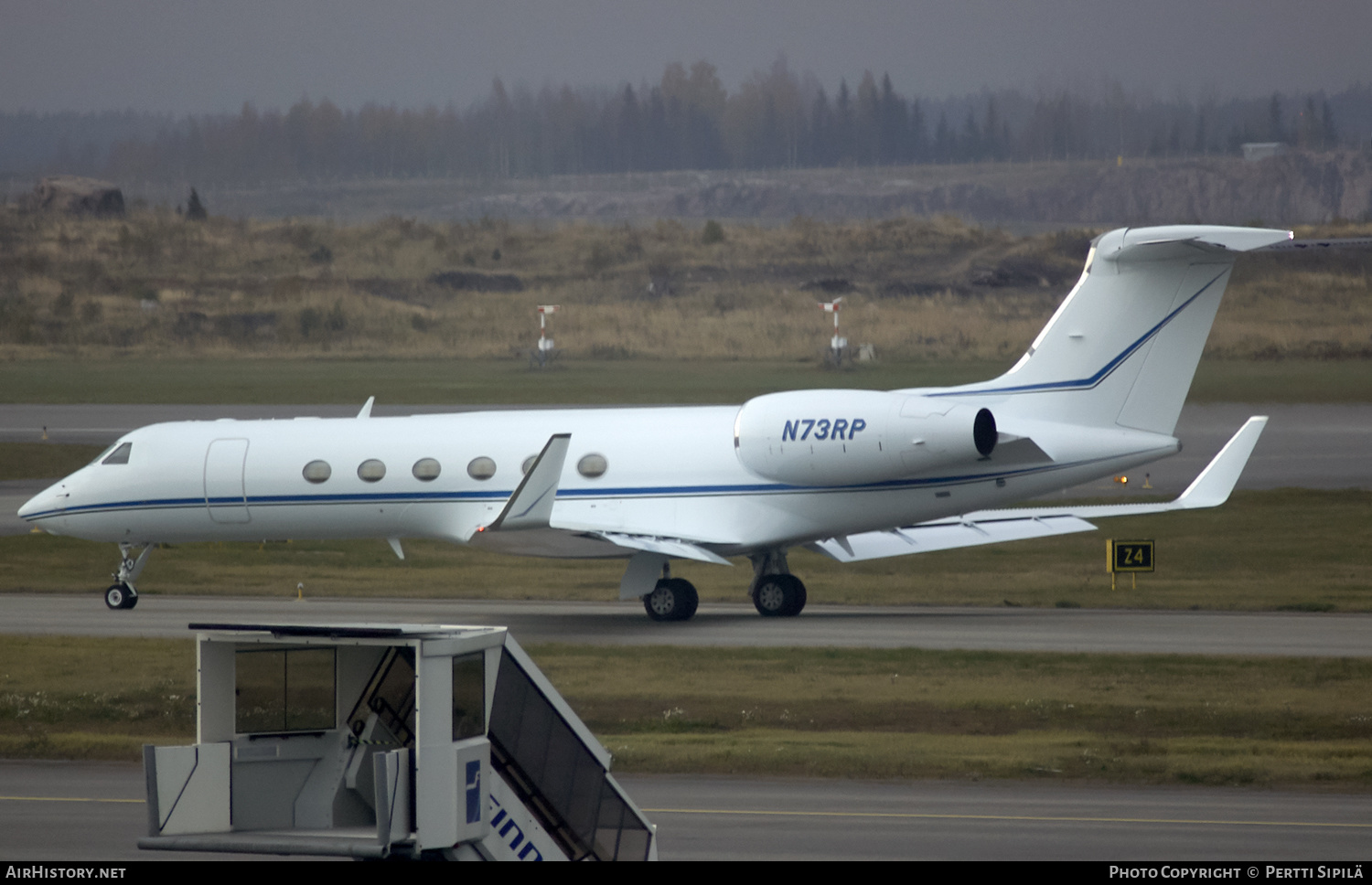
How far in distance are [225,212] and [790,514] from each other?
9436cm

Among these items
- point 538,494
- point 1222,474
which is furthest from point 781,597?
point 1222,474

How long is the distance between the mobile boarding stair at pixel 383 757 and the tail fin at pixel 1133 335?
16.3 m

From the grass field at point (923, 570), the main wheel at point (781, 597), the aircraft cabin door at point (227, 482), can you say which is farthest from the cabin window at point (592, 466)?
the aircraft cabin door at point (227, 482)

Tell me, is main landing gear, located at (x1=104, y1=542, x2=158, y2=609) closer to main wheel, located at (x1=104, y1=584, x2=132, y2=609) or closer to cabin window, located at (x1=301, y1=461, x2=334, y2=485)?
main wheel, located at (x1=104, y1=584, x2=132, y2=609)

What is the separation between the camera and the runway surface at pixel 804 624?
22.2m

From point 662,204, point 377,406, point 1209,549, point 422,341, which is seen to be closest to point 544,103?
point 662,204

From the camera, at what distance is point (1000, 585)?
29.2 metres

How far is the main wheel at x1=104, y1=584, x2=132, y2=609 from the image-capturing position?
86.8ft

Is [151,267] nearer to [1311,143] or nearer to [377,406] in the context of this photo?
[377,406]

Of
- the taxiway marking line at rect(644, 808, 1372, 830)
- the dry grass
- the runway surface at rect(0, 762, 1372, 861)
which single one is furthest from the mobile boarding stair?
the dry grass

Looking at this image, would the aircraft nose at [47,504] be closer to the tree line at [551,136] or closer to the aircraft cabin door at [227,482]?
the aircraft cabin door at [227,482]

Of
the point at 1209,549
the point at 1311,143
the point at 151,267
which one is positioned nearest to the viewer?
the point at 1209,549

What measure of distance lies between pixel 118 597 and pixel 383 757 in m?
20.1

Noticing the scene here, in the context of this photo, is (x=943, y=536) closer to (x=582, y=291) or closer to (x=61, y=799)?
(x=61, y=799)
